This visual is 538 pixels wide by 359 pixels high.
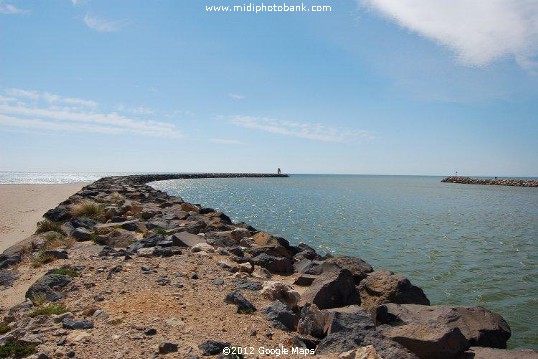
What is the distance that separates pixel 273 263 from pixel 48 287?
4.98 m

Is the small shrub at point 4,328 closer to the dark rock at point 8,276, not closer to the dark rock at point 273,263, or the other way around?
the dark rock at point 8,276

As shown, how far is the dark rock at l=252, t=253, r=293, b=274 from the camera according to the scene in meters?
10.1

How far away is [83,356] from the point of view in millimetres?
4734

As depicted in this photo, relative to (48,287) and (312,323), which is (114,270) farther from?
(312,323)

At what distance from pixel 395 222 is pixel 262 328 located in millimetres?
20313

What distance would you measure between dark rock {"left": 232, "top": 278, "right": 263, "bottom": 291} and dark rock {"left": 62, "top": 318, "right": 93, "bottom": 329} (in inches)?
104

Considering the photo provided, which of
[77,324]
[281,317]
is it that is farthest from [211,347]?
[77,324]

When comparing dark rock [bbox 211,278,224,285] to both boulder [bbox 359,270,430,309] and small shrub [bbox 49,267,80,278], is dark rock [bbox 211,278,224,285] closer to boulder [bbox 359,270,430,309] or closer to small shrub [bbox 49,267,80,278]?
small shrub [bbox 49,267,80,278]

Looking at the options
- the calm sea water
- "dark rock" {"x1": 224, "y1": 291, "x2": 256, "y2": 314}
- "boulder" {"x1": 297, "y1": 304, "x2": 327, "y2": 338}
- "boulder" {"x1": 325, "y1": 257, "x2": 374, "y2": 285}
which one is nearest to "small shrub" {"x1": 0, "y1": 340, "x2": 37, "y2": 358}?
"dark rock" {"x1": 224, "y1": 291, "x2": 256, "y2": 314}

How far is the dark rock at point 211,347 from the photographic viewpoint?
4.86 m

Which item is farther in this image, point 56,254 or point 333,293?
point 56,254

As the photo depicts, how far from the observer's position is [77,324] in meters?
5.47

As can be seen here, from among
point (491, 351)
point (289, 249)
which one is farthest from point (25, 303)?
point (289, 249)

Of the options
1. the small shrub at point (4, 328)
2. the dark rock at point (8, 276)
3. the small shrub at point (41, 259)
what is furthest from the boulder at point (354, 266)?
the dark rock at point (8, 276)
